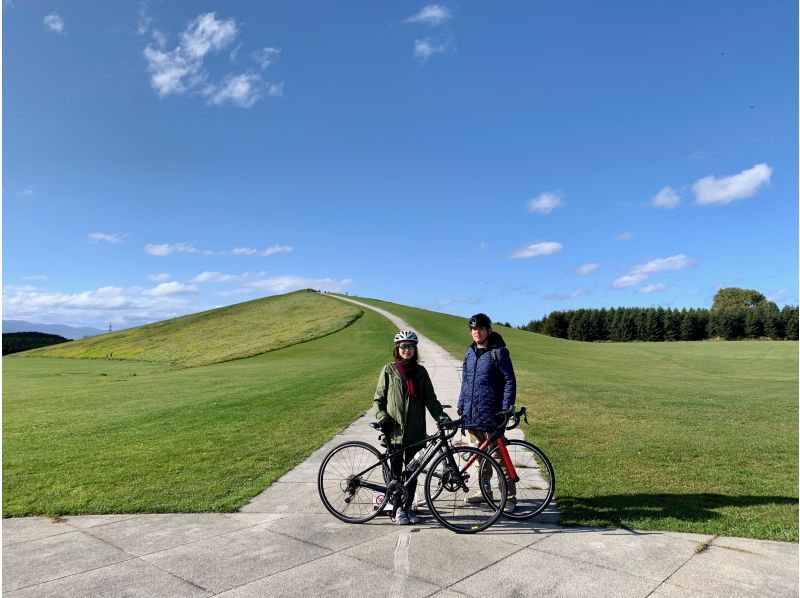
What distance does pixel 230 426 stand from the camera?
13.0 metres

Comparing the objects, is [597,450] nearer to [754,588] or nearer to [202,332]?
[754,588]

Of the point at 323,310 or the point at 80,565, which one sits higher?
the point at 323,310

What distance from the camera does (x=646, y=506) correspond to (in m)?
6.64

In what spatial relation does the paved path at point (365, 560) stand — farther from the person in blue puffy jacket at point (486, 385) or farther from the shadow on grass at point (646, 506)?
the person in blue puffy jacket at point (486, 385)

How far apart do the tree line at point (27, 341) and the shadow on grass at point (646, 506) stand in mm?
117807

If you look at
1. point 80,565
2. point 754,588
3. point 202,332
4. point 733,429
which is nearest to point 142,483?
point 80,565

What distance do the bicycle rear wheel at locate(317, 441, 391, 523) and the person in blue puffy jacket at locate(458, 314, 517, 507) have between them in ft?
3.87

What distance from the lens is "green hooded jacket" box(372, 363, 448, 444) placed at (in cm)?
626

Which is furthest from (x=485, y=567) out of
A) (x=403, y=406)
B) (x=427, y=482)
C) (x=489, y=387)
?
(x=489, y=387)

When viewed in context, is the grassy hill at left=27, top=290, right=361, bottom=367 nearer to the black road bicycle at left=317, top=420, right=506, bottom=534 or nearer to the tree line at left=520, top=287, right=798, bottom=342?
the black road bicycle at left=317, top=420, right=506, bottom=534

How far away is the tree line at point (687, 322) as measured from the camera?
100062mm

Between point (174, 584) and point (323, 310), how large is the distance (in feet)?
265

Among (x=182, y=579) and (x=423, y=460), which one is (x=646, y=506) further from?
(x=182, y=579)

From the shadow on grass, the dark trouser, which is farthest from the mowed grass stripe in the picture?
the shadow on grass
